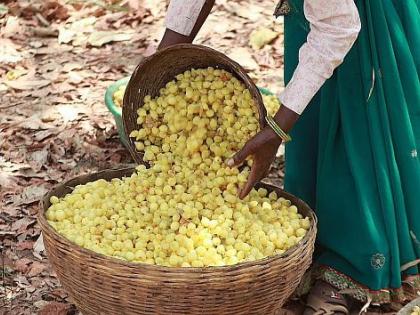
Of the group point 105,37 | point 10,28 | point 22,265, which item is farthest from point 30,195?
point 10,28

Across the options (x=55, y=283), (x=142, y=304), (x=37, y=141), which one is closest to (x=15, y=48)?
(x=37, y=141)

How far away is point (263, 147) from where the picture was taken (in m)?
2.58

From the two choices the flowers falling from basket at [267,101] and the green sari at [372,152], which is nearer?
the green sari at [372,152]

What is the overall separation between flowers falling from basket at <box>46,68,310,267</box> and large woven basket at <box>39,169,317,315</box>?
92mm

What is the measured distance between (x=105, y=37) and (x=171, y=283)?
137 inches

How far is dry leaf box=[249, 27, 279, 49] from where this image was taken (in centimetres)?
538

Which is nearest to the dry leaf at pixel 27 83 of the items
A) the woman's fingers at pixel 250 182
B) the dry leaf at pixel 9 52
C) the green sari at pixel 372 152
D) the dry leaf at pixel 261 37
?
the dry leaf at pixel 9 52

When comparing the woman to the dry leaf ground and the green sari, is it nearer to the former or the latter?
the green sari

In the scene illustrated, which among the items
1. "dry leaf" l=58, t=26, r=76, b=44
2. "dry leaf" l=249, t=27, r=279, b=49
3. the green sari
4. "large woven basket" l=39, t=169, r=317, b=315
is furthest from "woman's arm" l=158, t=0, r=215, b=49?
"dry leaf" l=58, t=26, r=76, b=44

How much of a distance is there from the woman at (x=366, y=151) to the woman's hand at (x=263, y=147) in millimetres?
23

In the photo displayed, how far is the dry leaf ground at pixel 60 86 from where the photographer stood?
3307 millimetres

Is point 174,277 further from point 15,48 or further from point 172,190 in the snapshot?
point 15,48

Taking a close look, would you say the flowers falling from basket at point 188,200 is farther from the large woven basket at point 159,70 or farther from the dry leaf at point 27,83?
the dry leaf at point 27,83

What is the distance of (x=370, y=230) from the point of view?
287 cm
